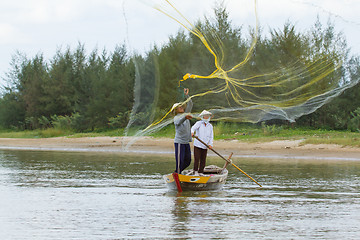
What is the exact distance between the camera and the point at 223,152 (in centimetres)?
2430

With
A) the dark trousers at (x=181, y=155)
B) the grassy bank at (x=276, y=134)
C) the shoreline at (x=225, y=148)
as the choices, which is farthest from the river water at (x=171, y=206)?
the grassy bank at (x=276, y=134)

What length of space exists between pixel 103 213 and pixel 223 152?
596 inches

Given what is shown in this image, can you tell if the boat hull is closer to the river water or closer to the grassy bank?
the river water

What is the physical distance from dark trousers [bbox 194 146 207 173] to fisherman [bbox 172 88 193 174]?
1.00ft

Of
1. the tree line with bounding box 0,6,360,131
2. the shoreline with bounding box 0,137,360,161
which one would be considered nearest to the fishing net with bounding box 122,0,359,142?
the tree line with bounding box 0,6,360,131

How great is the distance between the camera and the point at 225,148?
25625 mm

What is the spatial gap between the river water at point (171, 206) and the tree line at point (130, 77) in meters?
2.52

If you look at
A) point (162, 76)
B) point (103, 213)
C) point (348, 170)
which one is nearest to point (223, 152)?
point (348, 170)

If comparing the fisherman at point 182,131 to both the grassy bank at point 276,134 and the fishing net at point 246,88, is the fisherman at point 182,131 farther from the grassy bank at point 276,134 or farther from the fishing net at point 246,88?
the grassy bank at point 276,134

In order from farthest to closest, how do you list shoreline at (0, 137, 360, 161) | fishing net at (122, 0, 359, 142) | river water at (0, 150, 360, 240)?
shoreline at (0, 137, 360, 161) → fishing net at (122, 0, 359, 142) → river water at (0, 150, 360, 240)

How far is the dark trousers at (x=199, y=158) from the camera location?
41.6 ft

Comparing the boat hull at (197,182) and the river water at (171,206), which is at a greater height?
the boat hull at (197,182)

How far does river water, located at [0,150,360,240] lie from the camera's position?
8.07m

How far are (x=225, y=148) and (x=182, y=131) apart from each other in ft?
44.9
